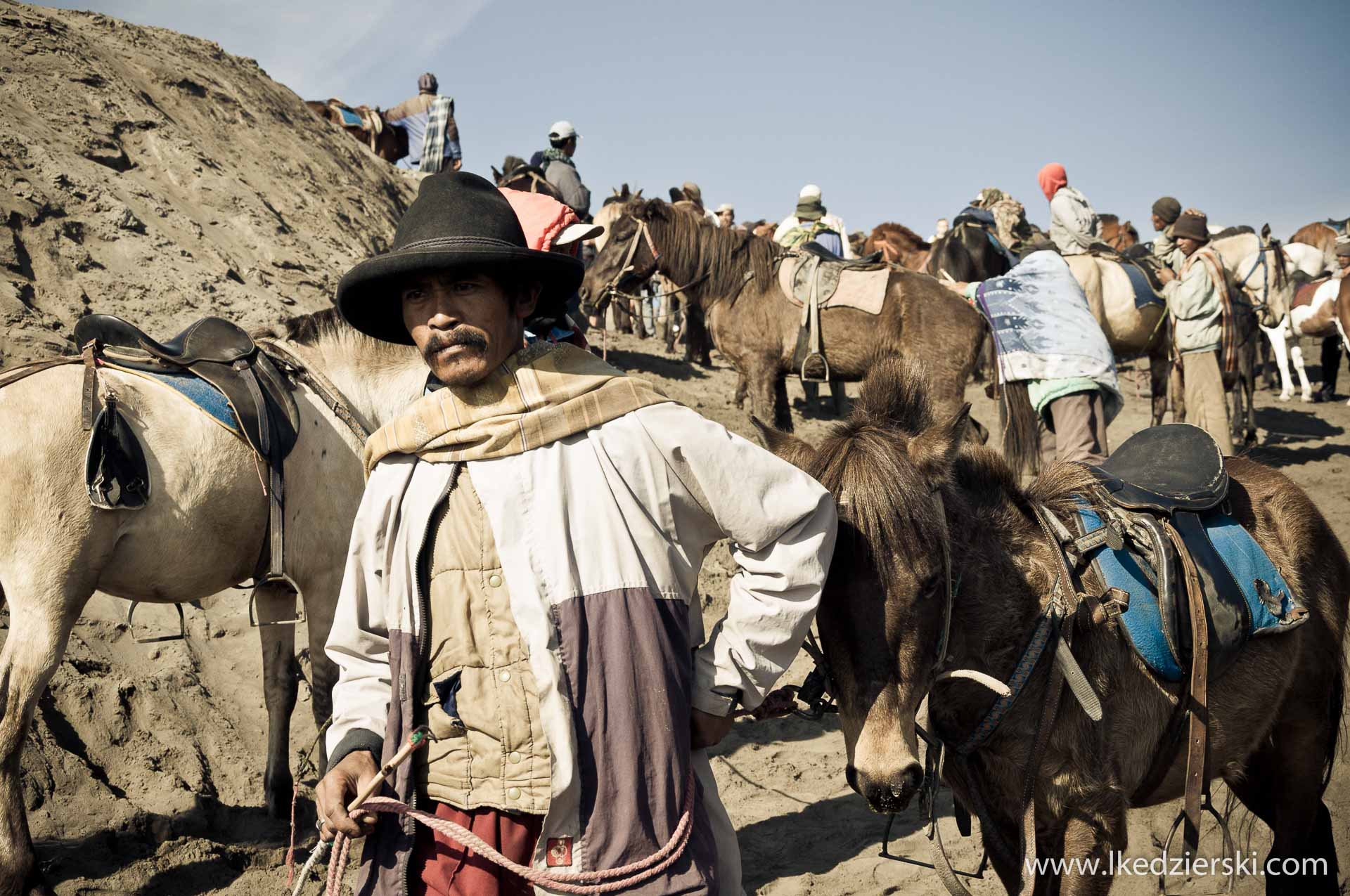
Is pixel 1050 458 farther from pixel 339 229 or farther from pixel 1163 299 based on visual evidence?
pixel 339 229

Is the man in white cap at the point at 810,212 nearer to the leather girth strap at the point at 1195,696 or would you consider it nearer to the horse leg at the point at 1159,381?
the horse leg at the point at 1159,381

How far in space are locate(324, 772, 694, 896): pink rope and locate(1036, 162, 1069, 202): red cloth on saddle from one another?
11.3m

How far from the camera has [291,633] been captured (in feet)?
14.7

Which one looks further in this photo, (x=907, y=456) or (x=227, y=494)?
(x=227, y=494)

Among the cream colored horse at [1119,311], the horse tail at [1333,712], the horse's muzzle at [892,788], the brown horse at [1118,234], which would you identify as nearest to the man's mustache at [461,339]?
the horse's muzzle at [892,788]

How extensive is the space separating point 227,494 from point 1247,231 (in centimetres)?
1645

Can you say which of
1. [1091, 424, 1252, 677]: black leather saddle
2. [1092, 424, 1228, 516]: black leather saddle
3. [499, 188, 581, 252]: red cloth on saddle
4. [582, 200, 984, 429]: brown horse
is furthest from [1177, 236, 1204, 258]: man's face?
[499, 188, 581, 252]: red cloth on saddle

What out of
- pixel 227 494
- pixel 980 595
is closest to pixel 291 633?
pixel 227 494

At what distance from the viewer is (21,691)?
3.30 meters

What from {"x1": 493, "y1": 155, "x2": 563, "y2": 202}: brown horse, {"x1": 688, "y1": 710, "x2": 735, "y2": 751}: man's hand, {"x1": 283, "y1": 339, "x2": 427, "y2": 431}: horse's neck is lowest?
{"x1": 688, "y1": 710, "x2": 735, "y2": 751}: man's hand

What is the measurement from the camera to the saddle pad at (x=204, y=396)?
3.94 metres

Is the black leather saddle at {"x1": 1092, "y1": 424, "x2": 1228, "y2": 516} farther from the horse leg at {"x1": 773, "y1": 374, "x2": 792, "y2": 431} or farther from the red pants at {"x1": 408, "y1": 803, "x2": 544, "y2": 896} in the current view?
the horse leg at {"x1": 773, "y1": 374, "x2": 792, "y2": 431}

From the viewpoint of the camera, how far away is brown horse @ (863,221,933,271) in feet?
59.9

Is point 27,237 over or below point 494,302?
over
